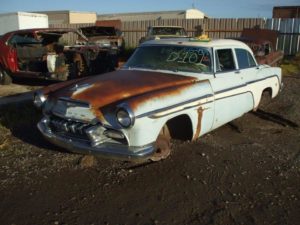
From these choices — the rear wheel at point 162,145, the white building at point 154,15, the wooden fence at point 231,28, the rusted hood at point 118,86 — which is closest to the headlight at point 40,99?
the rusted hood at point 118,86

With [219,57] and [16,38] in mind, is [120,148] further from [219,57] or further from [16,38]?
[16,38]

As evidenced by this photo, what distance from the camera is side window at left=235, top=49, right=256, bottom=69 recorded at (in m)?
6.31

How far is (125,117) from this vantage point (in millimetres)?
4184

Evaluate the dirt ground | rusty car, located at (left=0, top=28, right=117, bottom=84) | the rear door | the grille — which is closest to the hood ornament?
the grille

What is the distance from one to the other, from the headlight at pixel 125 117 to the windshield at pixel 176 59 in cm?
158

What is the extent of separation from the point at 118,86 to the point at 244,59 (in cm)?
266

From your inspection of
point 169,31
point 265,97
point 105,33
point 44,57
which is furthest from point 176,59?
point 169,31

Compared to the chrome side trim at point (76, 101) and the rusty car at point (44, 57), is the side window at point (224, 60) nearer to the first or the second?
the chrome side trim at point (76, 101)

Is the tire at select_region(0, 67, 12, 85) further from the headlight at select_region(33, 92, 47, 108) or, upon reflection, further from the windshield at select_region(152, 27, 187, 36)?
the windshield at select_region(152, 27, 187, 36)

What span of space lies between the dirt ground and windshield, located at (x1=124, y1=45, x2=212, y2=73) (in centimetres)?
112

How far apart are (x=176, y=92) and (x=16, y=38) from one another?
752 centimetres

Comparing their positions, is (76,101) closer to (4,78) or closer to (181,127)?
(181,127)

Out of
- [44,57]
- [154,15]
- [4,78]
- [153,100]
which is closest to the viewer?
[153,100]

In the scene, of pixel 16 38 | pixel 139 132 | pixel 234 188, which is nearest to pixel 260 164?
pixel 234 188
